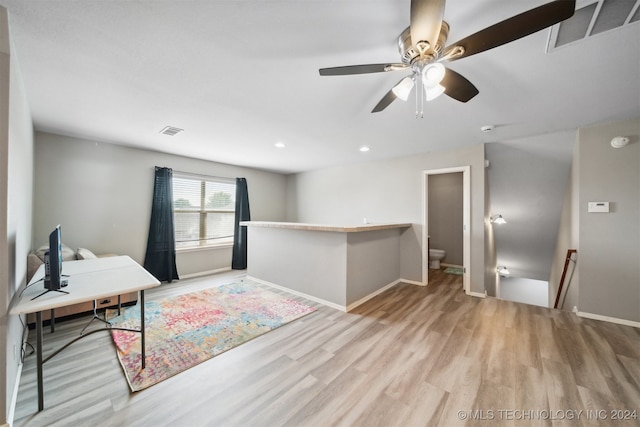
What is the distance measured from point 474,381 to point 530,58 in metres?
2.36

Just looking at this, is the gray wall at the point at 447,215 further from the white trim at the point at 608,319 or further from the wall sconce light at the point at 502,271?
the white trim at the point at 608,319

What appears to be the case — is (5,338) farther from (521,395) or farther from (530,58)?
(530,58)

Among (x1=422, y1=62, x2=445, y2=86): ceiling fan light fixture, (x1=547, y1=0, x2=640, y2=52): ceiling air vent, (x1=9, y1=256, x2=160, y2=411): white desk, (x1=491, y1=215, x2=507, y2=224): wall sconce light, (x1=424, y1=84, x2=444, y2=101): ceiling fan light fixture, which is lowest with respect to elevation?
(x1=9, y1=256, x2=160, y2=411): white desk

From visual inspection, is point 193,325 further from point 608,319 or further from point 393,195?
point 608,319

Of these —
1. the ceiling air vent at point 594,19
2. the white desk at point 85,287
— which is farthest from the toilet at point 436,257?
the white desk at point 85,287

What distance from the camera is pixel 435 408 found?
1479 mm

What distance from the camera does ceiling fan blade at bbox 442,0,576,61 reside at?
0.94 metres

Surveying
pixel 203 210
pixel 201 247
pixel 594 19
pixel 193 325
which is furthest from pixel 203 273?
pixel 594 19

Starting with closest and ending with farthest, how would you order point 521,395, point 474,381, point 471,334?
1. point 521,395
2. point 474,381
3. point 471,334

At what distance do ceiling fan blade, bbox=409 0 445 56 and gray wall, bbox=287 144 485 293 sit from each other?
2.97 m

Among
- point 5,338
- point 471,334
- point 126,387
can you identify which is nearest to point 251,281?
point 126,387

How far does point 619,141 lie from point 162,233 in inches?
254

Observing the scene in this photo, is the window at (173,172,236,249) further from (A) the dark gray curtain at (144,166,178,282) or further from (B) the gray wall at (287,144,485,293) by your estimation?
(B) the gray wall at (287,144,485,293)

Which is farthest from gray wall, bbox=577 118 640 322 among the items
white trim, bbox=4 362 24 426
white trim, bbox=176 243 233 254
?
white trim, bbox=176 243 233 254
